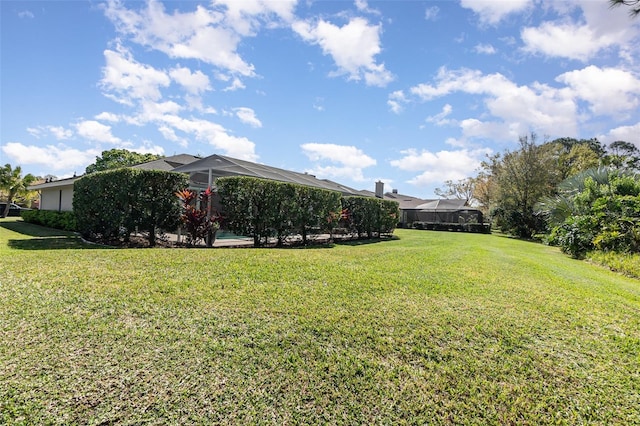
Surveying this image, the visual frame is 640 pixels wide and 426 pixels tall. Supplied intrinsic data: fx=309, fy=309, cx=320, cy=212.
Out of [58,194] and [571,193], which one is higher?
[571,193]

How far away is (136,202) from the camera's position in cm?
819

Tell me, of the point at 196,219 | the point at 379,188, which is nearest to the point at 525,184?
the point at 379,188

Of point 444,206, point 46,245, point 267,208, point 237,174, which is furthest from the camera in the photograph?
point 444,206

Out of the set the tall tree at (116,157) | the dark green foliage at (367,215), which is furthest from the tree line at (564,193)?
the tall tree at (116,157)

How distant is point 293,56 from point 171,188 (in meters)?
6.23

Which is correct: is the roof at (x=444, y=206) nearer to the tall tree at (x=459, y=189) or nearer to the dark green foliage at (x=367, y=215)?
the tall tree at (x=459, y=189)

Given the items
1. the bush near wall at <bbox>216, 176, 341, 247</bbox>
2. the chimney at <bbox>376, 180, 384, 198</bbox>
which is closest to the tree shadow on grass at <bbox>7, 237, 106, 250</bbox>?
the bush near wall at <bbox>216, 176, 341, 247</bbox>

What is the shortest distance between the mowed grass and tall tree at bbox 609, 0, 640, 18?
5579 mm

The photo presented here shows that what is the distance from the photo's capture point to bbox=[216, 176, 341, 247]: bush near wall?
8.88 meters

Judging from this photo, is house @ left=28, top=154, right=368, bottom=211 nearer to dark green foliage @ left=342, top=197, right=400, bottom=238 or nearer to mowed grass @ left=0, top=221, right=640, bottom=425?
dark green foliage @ left=342, top=197, right=400, bottom=238

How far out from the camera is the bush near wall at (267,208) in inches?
350

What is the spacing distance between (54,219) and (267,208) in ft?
42.1

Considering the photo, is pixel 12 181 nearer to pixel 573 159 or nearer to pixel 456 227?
pixel 456 227

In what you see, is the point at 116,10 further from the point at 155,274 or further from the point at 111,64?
the point at 155,274
